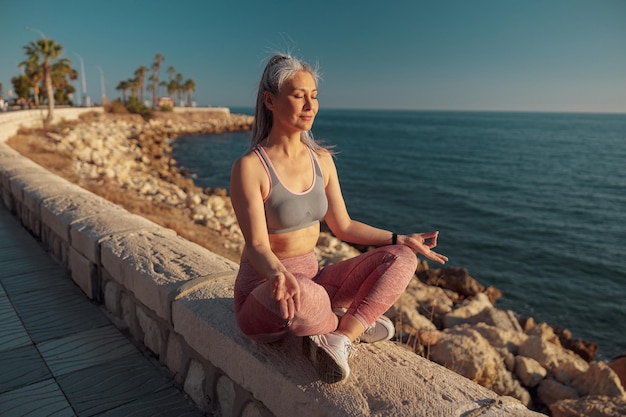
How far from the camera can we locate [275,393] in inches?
73.1

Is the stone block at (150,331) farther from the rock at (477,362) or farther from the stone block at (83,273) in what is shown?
the rock at (477,362)

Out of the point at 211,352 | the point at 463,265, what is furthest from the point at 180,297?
the point at 463,265

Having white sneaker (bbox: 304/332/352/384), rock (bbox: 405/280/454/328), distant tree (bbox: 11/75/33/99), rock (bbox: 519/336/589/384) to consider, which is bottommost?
rock (bbox: 405/280/454/328)

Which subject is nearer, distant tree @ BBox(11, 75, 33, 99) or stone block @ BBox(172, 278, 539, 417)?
stone block @ BBox(172, 278, 539, 417)

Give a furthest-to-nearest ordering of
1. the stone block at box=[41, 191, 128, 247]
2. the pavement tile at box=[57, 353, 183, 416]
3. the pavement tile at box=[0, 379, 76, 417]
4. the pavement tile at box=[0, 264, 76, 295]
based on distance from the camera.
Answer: the stone block at box=[41, 191, 128, 247], the pavement tile at box=[0, 264, 76, 295], the pavement tile at box=[57, 353, 183, 416], the pavement tile at box=[0, 379, 76, 417]

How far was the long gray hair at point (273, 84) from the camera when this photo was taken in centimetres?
199

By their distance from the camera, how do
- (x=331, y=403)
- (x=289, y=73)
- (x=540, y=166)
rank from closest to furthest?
(x=331, y=403) → (x=289, y=73) → (x=540, y=166)

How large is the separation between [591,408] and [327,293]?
3.07 metres

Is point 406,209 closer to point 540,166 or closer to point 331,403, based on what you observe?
point 331,403

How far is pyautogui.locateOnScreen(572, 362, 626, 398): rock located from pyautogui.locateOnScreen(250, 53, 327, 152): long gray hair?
189 inches

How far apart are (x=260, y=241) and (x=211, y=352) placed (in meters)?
0.79

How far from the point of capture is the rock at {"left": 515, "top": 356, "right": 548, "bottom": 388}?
206 inches

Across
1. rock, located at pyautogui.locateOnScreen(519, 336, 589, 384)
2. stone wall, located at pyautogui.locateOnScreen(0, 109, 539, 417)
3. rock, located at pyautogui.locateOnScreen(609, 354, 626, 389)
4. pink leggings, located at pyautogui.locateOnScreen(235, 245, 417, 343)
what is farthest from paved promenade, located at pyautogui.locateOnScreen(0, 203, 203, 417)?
rock, located at pyautogui.locateOnScreen(609, 354, 626, 389)

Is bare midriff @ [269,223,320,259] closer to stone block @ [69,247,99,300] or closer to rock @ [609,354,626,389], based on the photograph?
stone block @ [69,247,99,300]
